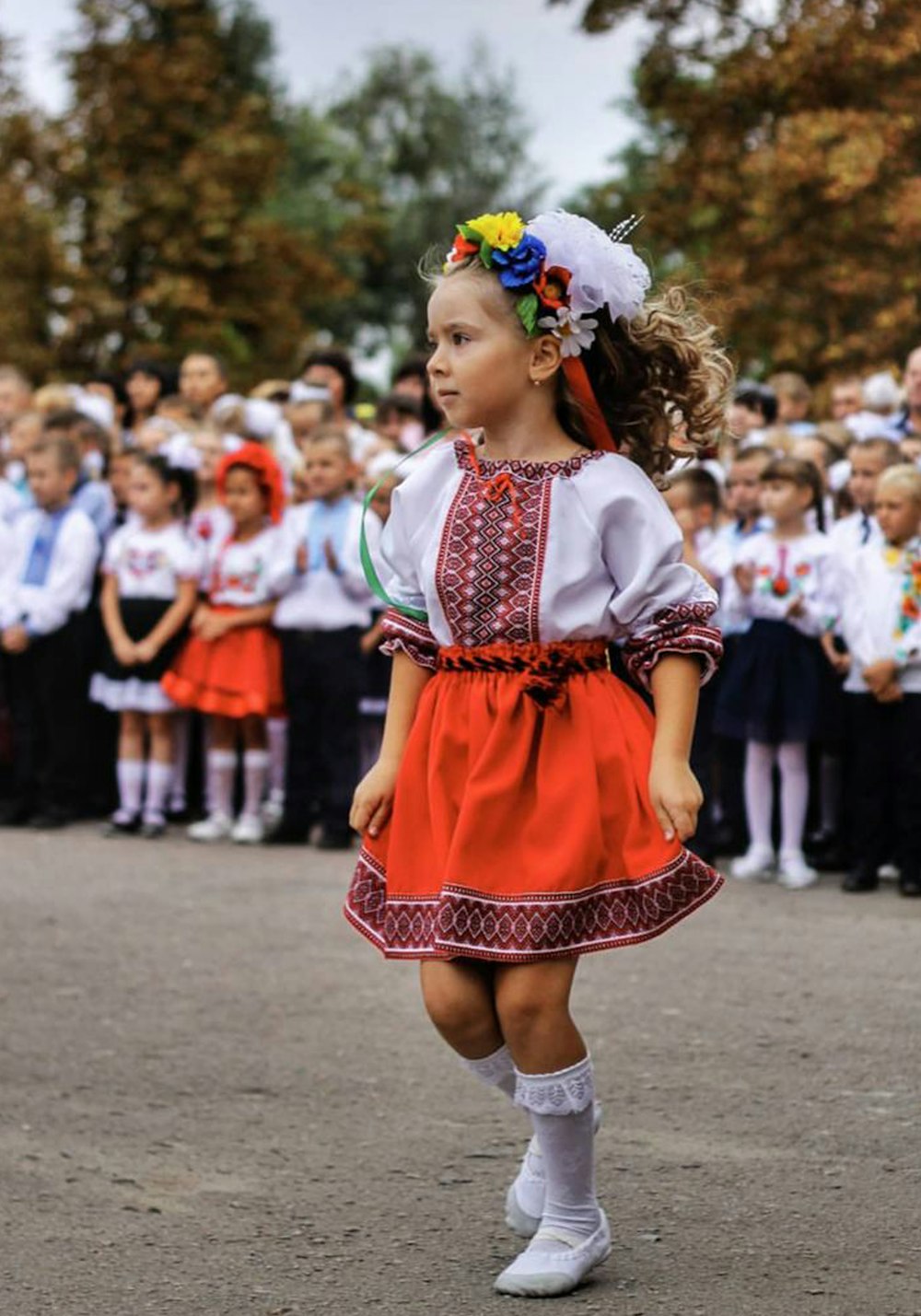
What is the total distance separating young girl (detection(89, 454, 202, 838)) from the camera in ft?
36.2

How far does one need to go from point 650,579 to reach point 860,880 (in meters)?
5.25

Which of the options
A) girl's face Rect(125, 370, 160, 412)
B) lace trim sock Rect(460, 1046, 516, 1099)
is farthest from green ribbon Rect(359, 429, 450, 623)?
girl's face Rect(125, 370, 160, 412)

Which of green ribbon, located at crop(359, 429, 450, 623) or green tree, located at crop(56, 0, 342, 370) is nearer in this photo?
green ribbon, located at crop(359, 429, 450, 623)

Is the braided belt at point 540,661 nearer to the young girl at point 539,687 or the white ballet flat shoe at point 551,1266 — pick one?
the young girl at point 539,687

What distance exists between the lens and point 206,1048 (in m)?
6.16

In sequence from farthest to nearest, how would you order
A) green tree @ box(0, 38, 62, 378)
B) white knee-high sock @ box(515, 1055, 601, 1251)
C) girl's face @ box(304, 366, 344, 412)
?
green tree @ box(0, 38, 62, 378), girl's face @ box(304, 366, 344, 412), white knee-high sock @ box(515, 1055, 601, 1251)

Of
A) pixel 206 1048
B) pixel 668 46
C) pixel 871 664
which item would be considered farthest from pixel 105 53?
pixel 206 1048

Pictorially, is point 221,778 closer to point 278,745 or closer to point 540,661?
point 278,745

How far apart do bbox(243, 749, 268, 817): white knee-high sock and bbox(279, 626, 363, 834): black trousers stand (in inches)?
7.5

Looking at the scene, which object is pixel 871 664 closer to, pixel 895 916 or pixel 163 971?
pixel 895 916

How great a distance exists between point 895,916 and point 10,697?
5270 millimetres

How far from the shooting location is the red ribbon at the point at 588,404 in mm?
4383

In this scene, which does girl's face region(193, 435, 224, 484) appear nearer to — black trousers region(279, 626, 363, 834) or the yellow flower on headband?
black trousers region(279, 626, 363, 834)

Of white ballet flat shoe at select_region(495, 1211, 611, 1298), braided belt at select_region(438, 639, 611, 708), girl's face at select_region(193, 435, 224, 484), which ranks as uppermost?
girl's face at select_region(193, 435, 224, 484)
